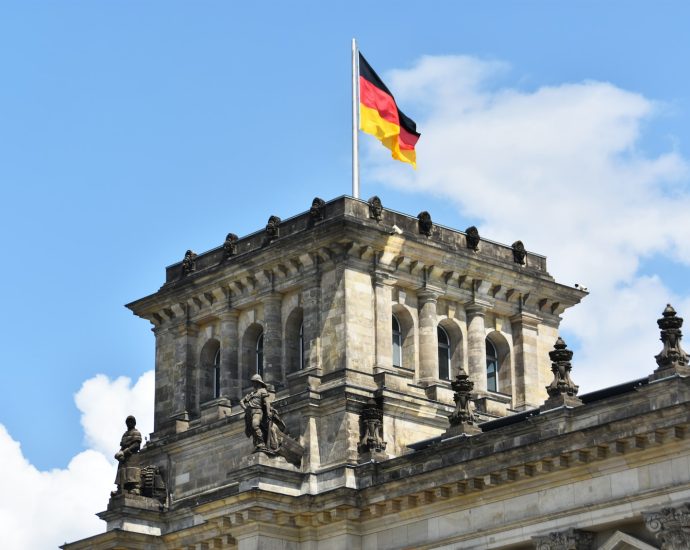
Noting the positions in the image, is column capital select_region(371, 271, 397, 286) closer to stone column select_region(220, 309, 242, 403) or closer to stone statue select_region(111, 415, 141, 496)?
stone column select_region(220, 309, 242, 403)

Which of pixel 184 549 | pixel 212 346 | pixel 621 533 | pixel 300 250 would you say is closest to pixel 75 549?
pixel 184 549

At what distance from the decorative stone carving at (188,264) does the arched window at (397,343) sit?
25.5 ft

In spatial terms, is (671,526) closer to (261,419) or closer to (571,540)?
(571,540)

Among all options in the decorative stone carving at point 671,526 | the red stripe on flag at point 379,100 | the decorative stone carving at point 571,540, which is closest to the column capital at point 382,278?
the red stripe on flag at point 379,100

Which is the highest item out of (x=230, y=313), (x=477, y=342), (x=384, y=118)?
(x=384, y=118)

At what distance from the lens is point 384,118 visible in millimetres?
56469

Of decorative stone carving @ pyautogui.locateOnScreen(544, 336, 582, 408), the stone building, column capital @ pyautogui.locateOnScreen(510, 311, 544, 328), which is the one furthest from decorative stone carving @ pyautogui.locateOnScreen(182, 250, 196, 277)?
decorative stone carving @ pyautogui.locateOnScreen(544, 336, 582, 408)

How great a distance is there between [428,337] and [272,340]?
4745mm

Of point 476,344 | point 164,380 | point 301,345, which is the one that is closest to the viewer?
point 301,345

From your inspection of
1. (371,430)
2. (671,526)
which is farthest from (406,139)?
(671,526)

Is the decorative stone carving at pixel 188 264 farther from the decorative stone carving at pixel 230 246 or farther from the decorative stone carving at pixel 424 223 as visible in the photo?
the decorative stone carving at pixel 424 223

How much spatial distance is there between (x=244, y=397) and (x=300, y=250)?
15.5 feet

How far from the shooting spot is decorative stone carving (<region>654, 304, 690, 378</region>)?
1642 inches

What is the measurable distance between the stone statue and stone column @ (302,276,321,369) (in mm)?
6413
